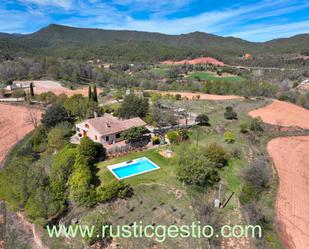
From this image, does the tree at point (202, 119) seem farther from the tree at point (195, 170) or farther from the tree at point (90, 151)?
the tree at point (90, 151)

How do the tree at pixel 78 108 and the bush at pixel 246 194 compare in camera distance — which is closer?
the bush at pixel 246 194

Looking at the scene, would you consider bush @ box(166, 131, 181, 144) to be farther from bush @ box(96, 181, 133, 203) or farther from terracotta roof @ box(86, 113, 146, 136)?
bush @ box(96, 181, 133, 203)

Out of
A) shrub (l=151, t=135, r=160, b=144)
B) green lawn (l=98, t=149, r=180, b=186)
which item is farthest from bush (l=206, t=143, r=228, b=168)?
shrub (l=151, t=135, r=160, b=144)

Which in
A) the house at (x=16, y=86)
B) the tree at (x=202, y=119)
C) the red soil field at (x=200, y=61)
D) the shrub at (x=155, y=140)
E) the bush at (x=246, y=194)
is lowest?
the bush at (x=246, y=194)

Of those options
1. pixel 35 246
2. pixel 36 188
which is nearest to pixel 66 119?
pixel 36 188

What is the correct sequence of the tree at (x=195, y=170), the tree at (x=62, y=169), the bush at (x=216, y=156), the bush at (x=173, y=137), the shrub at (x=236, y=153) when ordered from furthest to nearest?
the bush at (x=173, y=137), the shrub at (x=236, y=153), the bush at (x=216, y=156), the tree at (x=195, y=170), the tree at (x=62, y=169)

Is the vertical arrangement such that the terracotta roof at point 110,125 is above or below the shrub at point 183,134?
above

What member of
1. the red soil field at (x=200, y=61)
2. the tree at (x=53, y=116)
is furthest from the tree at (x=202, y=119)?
the red soil field at (x=200, y=61)

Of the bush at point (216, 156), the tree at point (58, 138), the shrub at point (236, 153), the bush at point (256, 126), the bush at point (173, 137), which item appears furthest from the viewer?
the bush at point (256, 126)
